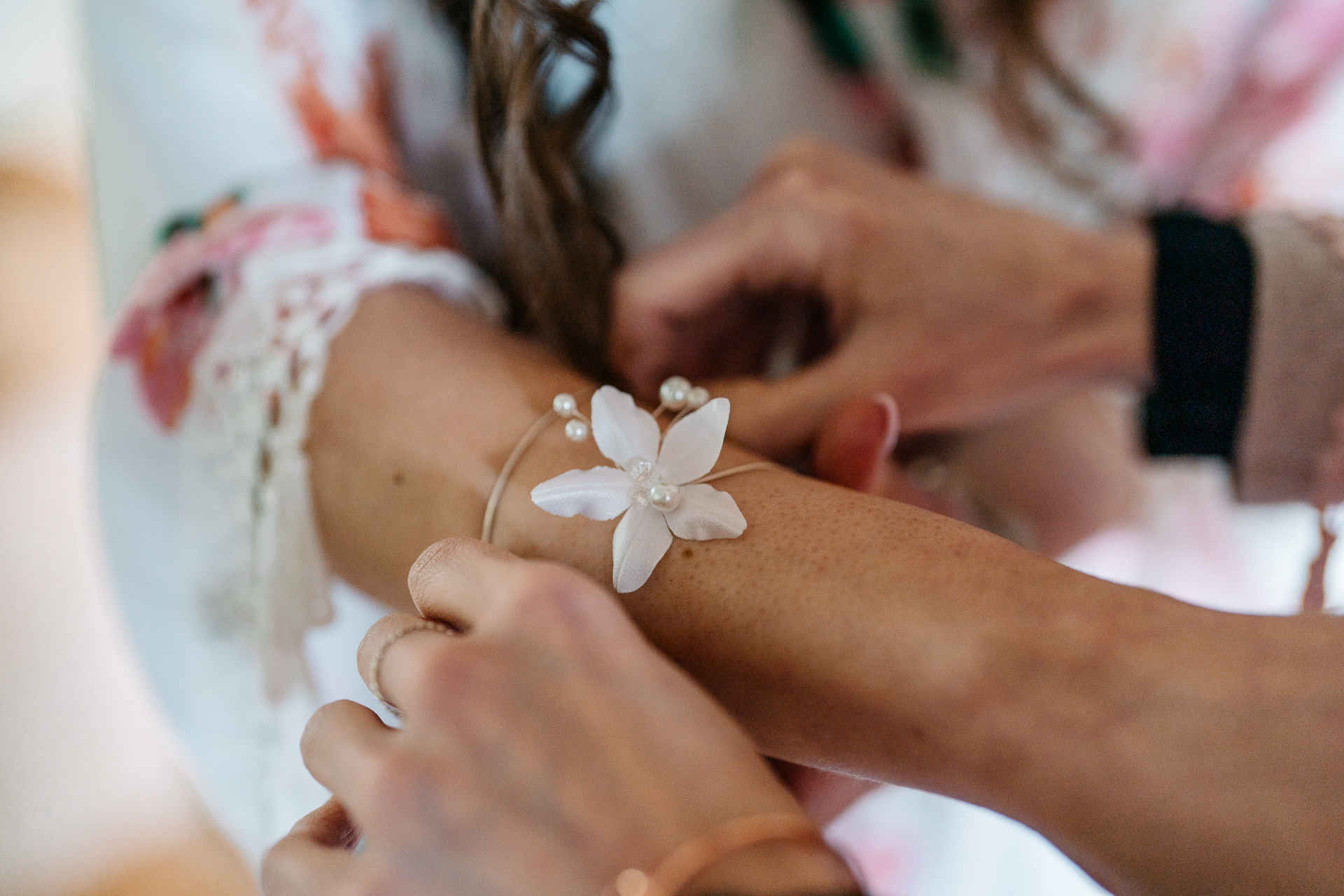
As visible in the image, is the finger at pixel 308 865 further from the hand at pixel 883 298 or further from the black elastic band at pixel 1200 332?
the black elastic band at pixel 1200 332

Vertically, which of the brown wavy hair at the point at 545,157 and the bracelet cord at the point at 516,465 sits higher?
the brown wavy hair at the point at 545,157

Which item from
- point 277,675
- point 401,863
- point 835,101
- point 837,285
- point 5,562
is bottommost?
point 401,863

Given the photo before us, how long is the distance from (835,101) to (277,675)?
78cm

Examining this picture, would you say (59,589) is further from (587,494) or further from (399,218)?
(587,494)

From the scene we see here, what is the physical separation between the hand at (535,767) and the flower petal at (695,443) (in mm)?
95

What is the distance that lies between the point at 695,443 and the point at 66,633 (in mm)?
562

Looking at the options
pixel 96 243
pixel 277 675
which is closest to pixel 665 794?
pixel 277 675

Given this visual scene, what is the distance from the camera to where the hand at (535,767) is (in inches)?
13.2

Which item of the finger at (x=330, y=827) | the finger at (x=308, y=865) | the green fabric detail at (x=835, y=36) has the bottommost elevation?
the finger at (x=308, y=865)

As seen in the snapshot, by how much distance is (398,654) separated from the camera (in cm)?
38

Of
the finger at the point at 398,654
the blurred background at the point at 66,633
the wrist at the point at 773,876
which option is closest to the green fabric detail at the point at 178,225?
the blurred background at the point at 66,633

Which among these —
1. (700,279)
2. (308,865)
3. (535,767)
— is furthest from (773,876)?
(700,279)

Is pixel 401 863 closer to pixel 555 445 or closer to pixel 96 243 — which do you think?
pixel 555 445

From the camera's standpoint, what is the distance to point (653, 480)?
1.46 feet
